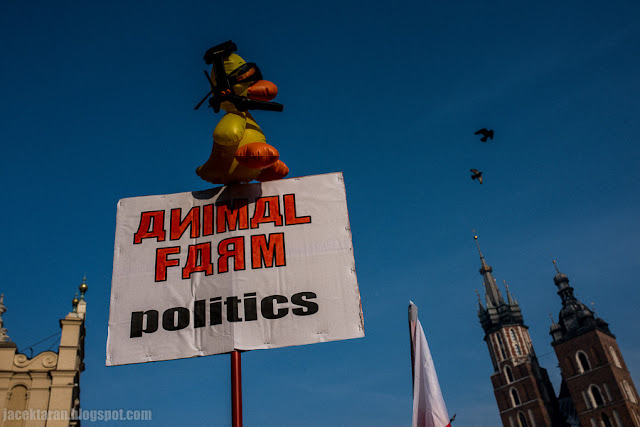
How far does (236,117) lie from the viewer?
7664mm

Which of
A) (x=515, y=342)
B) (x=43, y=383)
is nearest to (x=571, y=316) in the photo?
(x=515, y=342)

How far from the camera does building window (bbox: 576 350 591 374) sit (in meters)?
81.6

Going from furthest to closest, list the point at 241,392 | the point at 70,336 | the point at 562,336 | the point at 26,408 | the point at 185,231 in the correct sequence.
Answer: the point at 562,336 → the point at 70,336 → the point at 26,408 → the point at 185,231 → the point at 241,392

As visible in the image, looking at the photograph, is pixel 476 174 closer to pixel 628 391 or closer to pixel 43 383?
pixel 43 383

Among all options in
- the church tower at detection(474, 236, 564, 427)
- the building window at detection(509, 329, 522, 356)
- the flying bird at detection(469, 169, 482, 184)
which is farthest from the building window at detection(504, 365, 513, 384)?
the flying bird at detection(469, 169, 482, 184)

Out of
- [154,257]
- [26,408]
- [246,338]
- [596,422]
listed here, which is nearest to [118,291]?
[154,257]

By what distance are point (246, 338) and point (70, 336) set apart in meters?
19.2

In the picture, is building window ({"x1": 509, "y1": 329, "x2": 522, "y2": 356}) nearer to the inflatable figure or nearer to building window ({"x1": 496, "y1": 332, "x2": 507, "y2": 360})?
building window ({"x1": 496, "y1": 332, "x2": 507, "y2": 360})

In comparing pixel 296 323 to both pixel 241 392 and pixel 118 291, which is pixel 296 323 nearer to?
pixel 241 392

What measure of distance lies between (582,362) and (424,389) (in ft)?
291

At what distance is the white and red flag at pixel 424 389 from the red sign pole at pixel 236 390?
7.40ft

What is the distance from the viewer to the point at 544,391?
296 feet

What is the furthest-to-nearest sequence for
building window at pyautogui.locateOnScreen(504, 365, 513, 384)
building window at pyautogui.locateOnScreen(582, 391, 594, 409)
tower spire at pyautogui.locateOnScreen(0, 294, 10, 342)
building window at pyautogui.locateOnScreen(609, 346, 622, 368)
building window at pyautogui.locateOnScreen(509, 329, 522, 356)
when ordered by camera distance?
1. building window at pyautogui.locateOnScreen(509, 329, 522, 356)
2. building window at pyautogui.locateOnScreen(504, 365, 513, 384)
3. building window at pyautogui.locateOnScreen(609, 346, 622, 368)
4. building window at pyautogui.locateOnScreen(582, 391, 594, 409)
5. tower spire at pyautogui.locateOnScreen(0, 294, 10, 342)

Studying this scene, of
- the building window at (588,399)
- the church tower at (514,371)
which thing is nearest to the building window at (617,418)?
the building window at (588,399)
